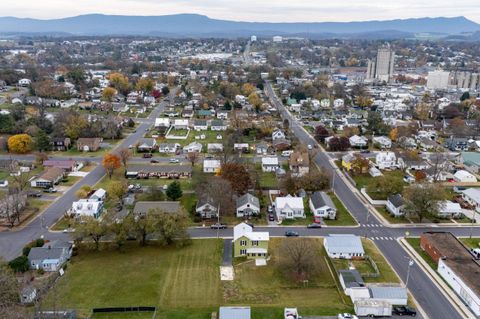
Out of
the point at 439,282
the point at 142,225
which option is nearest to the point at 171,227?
the point at 142,225

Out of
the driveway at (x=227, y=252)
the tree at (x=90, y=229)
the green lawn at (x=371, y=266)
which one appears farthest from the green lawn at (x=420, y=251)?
the tree at (x=90, y=229)

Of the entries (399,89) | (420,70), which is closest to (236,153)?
(399,89)

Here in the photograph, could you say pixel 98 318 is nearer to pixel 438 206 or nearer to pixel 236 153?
pixel 438 206

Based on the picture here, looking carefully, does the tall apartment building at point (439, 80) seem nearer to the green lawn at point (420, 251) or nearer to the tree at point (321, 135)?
the tree at point (321, 135)

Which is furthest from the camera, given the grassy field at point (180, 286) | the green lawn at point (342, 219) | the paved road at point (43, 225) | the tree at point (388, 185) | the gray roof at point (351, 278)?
the tree at point (388, 185)

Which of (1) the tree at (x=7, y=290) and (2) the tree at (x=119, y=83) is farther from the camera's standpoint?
(2) the tree at (x=119, y=83)

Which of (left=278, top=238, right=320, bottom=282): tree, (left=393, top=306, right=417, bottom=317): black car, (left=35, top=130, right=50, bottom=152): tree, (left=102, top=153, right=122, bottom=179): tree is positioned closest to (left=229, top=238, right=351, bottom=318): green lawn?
(left=278, top=238, right=320, bottom=282): tree
